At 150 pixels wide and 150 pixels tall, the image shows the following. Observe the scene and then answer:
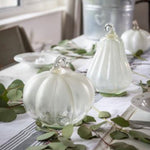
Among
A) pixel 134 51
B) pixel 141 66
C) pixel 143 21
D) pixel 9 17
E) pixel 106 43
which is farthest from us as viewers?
pixel 143 21

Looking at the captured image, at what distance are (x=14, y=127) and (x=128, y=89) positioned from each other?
0.42 metres

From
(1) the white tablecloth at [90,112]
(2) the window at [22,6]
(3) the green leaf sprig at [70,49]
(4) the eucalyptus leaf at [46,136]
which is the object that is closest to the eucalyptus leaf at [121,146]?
(1) the white tablecloth at [90,112]

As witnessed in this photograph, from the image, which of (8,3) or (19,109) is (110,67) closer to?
(19,109)

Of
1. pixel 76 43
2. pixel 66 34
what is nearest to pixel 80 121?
pixel 76 43

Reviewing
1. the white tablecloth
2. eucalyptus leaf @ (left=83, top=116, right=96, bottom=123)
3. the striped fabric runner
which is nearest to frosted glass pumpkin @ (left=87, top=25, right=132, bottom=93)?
the white tablecloth

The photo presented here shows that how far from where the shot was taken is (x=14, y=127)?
0.81 m

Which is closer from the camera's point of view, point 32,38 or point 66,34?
point 32,38

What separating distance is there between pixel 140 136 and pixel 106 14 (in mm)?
1196

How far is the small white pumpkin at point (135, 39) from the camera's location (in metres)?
1.46

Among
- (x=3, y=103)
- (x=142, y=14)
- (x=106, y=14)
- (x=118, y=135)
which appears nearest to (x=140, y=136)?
(x=118, y=135)

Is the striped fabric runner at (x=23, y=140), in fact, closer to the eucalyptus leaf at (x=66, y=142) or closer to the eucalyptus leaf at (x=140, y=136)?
the eucalyptus leaf at (x=66, y=142)

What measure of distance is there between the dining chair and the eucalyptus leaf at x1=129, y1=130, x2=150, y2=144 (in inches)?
43.6

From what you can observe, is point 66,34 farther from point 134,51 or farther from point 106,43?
point 106,43

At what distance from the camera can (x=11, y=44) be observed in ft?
5.96
